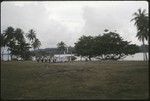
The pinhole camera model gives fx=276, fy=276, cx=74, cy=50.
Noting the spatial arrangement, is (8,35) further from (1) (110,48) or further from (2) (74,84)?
(2) (74,84)

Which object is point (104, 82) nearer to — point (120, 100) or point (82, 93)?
point (82, 93)

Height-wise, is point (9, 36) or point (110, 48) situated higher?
point (9, 36)

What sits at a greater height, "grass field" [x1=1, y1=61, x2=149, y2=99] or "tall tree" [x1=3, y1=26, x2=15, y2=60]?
"tall tree" [x1=3, y1=26, x2=15, y2=60]

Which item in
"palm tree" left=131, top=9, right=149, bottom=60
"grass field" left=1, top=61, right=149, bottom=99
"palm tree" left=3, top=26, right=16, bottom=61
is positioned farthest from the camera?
"palm tree" left=3, top=26, right=16, bottom=61

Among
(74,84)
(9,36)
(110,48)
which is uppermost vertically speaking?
(9,36)

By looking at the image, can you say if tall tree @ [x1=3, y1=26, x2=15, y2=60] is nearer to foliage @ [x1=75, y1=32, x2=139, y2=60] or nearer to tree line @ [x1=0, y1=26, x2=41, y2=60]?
tree line @ [x1=0, y1=26, x2=41, y2=60]

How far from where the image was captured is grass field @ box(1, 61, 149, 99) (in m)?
20.6

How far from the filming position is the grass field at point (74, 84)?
20.6 meters

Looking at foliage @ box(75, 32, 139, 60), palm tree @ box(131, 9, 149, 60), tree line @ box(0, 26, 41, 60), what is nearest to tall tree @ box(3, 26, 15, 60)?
tree line @ box(0, 26, 41, 60)

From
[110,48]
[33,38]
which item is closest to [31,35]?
[33,38]

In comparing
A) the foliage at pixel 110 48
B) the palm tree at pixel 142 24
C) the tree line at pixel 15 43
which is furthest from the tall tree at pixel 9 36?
the palm tree at pixel 142 24

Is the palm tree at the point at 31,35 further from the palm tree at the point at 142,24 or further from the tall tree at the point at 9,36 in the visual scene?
the palm tree at the point at 142,24

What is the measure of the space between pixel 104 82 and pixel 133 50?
132ft

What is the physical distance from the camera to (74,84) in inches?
938
